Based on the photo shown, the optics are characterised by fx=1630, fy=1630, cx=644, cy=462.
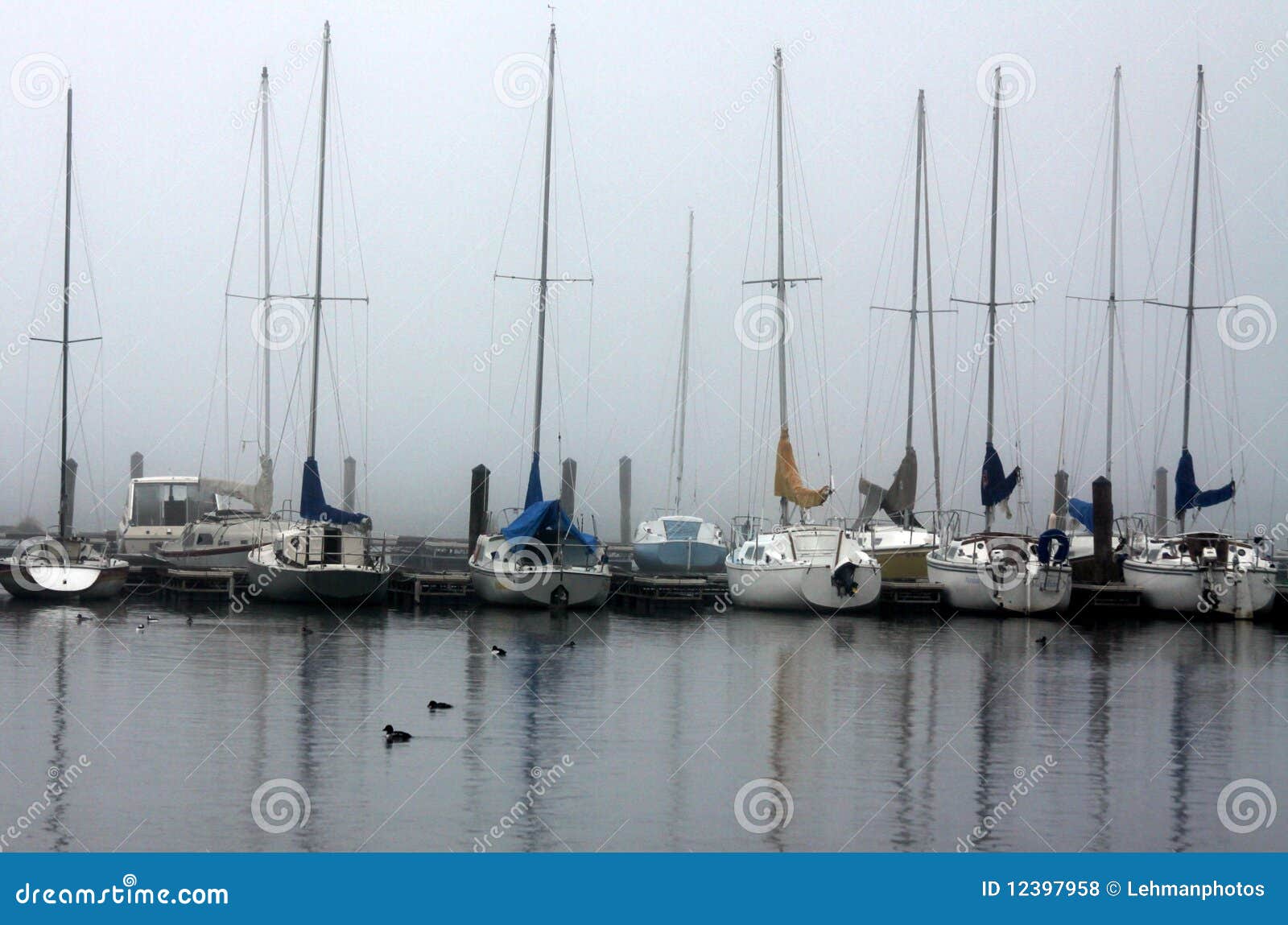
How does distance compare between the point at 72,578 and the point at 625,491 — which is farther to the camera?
the point at 625,491

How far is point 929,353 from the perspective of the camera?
53000 millimetres

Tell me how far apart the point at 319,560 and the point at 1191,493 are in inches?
966

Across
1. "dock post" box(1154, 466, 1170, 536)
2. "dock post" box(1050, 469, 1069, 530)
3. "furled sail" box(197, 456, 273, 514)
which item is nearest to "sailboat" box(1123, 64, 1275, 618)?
"dock post" box(1050, 469, 1069, 530)

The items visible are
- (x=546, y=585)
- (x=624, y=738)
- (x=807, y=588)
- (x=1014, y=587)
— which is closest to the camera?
(x=624, y=738)

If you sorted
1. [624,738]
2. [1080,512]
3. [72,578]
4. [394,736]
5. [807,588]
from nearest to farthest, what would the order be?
[394,736]
[624,738]
[807,588]
[72,578]
[1080,512]

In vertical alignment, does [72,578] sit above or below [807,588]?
below

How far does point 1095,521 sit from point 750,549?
395 inches

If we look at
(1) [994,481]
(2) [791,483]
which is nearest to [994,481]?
(1) [994,481]

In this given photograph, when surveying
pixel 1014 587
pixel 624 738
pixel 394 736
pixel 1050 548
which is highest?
pixel 1050 548

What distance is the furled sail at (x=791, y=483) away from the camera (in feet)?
151

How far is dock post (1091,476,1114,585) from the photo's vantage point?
1815 inches

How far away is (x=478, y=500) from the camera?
48312 millimetres

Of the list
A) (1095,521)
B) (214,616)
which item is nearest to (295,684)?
(214,616)

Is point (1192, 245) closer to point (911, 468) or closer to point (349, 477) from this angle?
point (911, 468)
